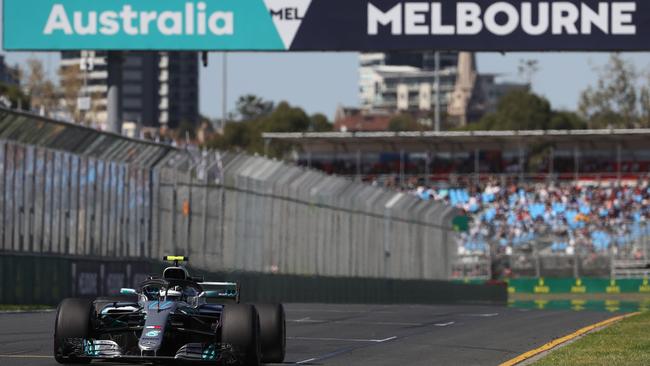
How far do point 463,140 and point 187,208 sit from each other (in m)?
42.9

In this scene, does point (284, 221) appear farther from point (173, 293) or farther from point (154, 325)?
point (154, 325)

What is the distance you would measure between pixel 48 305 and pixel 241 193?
10036 millimetres

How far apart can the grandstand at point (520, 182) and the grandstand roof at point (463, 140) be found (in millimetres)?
55

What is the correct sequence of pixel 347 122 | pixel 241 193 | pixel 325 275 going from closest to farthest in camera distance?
pixel 241 193, pixel 325 275, pixel 347 122

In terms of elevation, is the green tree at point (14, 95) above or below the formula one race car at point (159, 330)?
above

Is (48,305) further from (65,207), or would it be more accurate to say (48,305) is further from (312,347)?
(312,347)

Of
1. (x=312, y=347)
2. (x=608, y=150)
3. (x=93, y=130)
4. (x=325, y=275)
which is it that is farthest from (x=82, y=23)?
(x=608, y=150)

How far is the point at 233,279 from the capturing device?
38906mm

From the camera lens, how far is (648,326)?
79.5 feet

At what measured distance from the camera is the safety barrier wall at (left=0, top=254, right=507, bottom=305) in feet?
100.0

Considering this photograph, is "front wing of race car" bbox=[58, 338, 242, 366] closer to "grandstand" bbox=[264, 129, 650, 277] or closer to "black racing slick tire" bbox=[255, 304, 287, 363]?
"black racing slick tire" bbox=[255, 304, 287, 363]

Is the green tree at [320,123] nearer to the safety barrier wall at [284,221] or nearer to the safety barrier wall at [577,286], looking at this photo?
the safety barrier wall at [577,286]

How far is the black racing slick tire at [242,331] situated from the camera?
13734mm

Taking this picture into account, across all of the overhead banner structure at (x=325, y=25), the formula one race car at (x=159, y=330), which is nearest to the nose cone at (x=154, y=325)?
the formula one race car at (x=159, y=330)
